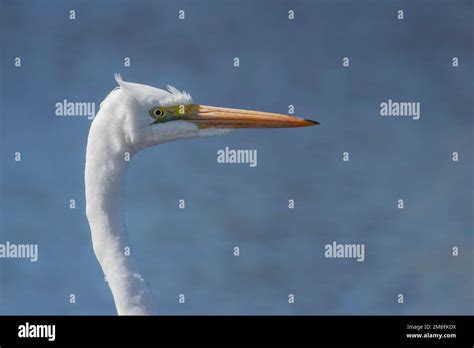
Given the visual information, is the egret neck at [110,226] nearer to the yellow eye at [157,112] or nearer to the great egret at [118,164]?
the great egret at [118,164]

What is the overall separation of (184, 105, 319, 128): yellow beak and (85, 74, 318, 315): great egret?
27 centimetres

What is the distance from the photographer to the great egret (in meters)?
5.72

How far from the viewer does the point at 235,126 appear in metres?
6.42

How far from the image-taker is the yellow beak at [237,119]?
6.35 metres

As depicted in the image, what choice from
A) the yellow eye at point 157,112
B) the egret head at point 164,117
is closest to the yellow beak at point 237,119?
the egret head at point 164,117

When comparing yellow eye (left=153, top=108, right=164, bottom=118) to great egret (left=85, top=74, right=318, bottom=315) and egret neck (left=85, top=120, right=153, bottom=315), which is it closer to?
great egret (left=85, top=74, right=318, bottom=315)

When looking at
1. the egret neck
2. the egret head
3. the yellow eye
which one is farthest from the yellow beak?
the egret neck

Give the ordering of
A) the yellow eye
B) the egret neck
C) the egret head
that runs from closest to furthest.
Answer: the egret neck, the egret head, the yellow eye

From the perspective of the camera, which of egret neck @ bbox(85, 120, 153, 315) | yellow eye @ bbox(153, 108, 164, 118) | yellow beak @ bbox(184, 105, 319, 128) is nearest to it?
egret neck @ bbox(85, 120, 153, 315)
